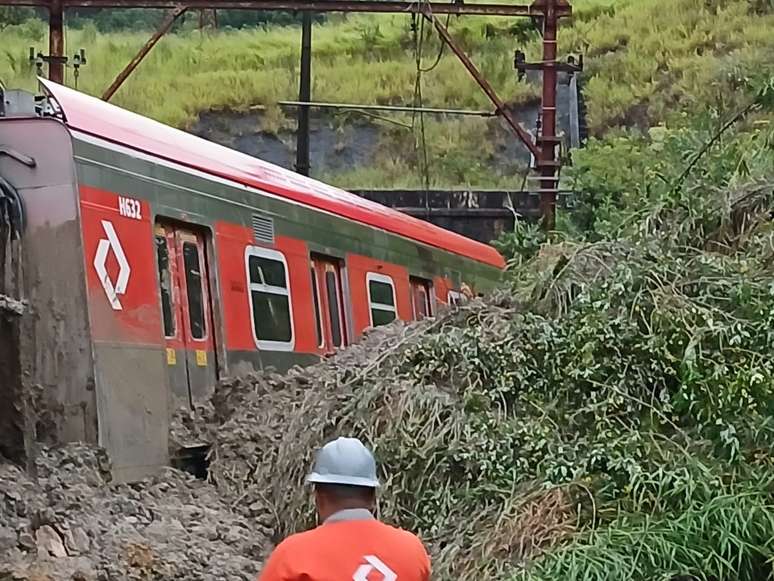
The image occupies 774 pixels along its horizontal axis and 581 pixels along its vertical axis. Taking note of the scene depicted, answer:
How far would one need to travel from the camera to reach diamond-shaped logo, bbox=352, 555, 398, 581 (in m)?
3.70

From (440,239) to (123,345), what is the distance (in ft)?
26.0

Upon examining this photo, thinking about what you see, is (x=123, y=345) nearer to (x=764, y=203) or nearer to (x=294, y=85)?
(x=764, y=203)

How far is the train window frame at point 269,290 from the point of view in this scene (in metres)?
10.2

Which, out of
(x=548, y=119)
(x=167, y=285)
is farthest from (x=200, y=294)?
(x=548, y=119)

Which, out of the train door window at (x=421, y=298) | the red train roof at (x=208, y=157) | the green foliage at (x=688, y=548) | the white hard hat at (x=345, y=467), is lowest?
the green foliage at (x=688, y=548)

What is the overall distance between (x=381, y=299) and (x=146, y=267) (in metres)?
4.80

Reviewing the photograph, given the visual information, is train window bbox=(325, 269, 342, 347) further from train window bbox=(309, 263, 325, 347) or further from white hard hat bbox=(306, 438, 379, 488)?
white hard hat bbox=(306, 438, 379, 488)

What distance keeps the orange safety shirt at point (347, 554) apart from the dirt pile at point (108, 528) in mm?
2924

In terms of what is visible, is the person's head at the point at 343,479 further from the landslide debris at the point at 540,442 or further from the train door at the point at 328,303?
the train door at the point at 328,303

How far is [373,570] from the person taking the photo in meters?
3.73

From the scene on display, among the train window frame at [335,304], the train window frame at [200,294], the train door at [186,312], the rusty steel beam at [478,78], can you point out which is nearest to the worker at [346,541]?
the train door at [186,312]

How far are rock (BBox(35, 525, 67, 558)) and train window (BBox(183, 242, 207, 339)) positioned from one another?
277 cm

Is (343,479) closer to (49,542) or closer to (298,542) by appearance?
(298,542)

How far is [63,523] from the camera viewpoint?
6895 mm
